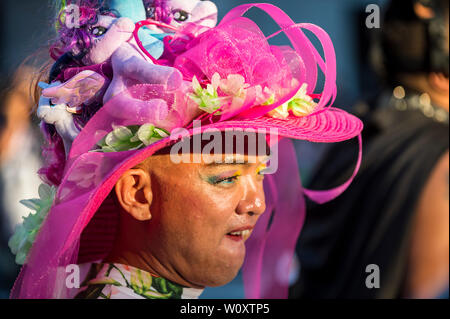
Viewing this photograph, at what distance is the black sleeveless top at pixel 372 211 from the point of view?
2492mm

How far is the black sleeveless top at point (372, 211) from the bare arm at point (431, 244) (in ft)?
0.14

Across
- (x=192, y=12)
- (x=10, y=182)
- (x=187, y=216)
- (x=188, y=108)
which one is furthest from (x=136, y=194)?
(x=10, y=182)

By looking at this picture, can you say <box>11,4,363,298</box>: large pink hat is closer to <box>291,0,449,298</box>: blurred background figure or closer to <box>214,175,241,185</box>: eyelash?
<box>214,175,241,185</box>: eyelash

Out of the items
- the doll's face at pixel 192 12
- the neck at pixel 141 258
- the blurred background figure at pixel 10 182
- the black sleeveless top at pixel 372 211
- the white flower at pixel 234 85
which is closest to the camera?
the white flower at pixel 234 85

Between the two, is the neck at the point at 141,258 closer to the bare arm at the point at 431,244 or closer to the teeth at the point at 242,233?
the teeth at the point at 242,233

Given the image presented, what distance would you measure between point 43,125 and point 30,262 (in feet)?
1.20

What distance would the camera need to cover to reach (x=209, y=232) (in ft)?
4.42

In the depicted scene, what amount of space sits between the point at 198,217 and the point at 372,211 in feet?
4.90

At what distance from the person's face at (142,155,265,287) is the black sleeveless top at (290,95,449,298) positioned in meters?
1.26

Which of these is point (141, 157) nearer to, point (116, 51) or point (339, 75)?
point (116, 51)

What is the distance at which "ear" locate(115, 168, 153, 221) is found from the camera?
1356mm

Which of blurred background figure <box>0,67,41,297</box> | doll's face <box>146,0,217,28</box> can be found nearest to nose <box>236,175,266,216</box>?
doll's face <box>146,0,217,28</box>

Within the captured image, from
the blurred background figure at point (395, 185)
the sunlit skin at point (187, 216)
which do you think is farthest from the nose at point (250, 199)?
the blurred background figure at point (395, 185)
